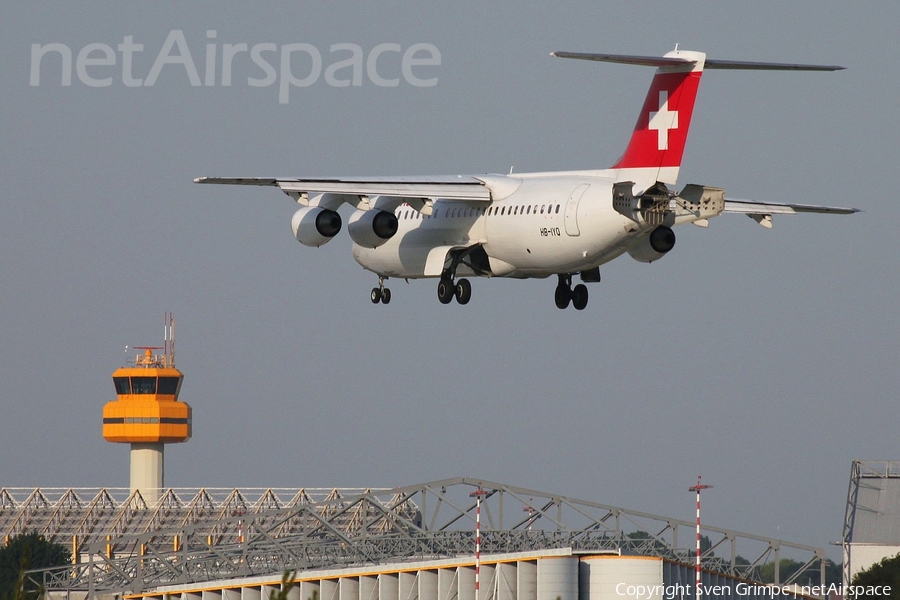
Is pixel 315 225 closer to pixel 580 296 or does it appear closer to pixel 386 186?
pixel 386 186

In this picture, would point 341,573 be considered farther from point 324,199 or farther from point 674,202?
point 674,202

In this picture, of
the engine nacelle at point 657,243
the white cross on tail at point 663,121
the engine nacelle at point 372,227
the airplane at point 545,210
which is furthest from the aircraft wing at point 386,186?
the white cross on tail at point 663,121

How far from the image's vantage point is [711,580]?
6078 centimetres

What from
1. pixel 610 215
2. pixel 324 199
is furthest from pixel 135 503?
pixel 610 215

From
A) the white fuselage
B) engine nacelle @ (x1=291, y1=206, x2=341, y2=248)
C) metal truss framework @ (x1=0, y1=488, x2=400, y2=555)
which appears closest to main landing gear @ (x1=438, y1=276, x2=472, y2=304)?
the white fuselage

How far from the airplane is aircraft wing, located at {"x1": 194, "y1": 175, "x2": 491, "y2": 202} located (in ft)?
0.11

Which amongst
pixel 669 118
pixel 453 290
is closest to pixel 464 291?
Result: pixel 453 290

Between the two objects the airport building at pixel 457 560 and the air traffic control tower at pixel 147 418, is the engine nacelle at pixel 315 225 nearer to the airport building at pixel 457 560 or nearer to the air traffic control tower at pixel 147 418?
the airport building at pixel 457 560

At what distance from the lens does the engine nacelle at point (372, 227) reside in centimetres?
4062

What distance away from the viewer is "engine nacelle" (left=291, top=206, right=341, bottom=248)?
39.6 m

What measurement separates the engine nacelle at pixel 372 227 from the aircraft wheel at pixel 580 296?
4.86 m

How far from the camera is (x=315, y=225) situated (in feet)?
130

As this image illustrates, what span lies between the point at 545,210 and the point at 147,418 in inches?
2767

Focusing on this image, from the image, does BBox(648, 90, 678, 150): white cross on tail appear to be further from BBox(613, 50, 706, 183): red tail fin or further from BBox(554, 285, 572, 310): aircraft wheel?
BBox(554, 285, 572, 310): aircraft wheel
